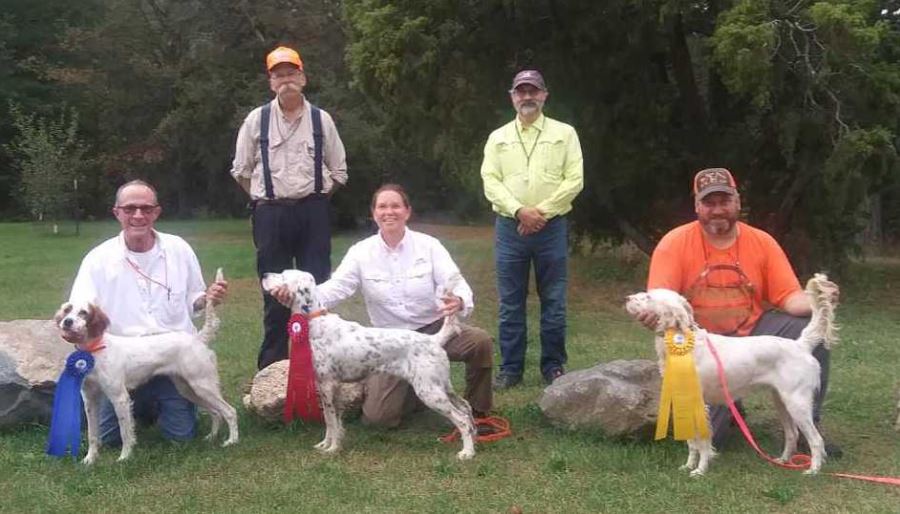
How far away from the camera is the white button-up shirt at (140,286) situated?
17.3 feet

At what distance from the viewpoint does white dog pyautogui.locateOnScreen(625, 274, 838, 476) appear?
15.1 feet

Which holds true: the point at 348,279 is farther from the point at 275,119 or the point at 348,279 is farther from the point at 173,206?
the point at 173,206

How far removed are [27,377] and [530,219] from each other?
3.42 m

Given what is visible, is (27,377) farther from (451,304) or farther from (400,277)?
(451,304)

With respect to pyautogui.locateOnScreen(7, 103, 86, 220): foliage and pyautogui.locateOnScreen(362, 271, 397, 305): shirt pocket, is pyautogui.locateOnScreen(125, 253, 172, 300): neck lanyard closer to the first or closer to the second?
pyautogui.locateOnScreen(362, 271, 397, 305): shirt pocket

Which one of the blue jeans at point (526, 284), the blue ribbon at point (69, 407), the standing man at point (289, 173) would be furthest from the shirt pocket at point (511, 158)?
the blue ribbon at point (69, 407)

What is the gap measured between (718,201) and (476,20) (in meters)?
7.70

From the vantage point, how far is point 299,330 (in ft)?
17.0

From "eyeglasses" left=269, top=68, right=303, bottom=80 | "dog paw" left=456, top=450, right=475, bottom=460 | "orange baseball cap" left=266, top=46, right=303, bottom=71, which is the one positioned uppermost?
"orange baseball cap" left=266, top=46, right=303, bottom=71

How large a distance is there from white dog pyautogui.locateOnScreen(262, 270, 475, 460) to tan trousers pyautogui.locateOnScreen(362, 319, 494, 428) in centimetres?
36

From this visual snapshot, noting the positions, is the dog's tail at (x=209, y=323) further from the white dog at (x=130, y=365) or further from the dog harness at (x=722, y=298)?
the dog harness at (x=722, y=298)

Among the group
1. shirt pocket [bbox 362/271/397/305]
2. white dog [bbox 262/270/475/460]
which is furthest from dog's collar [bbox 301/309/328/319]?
shirt pocket [bbox 362/271/397/305]

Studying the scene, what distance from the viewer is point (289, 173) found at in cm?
623

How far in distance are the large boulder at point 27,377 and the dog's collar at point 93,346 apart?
97 centimetres
